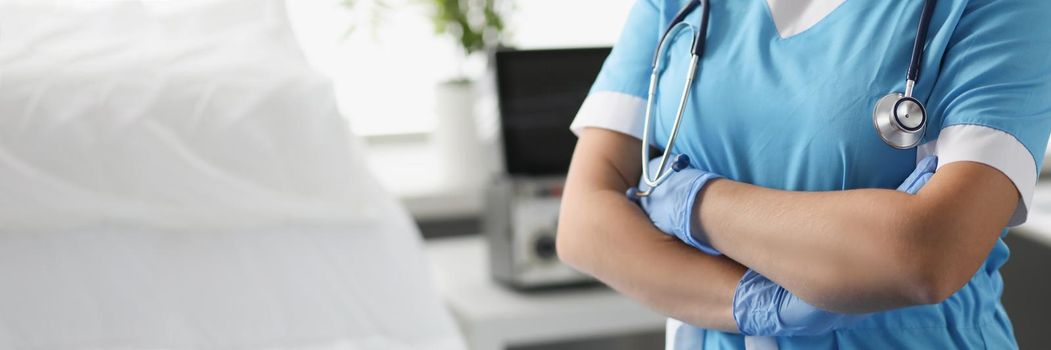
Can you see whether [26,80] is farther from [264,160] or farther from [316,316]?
[316,316]

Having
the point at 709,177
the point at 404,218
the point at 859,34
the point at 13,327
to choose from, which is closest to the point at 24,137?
the point at 13,327

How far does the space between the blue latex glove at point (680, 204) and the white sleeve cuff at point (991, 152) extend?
190 millimetres

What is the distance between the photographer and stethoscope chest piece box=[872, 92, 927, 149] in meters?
0.76

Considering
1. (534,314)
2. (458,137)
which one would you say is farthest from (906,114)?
(458,137)

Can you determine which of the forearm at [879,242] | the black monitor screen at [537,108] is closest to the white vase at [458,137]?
the black monitor screen at [537,108]

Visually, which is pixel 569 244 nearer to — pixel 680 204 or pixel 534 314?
pixel 680 204

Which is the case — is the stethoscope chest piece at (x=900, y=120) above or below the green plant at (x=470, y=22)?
above

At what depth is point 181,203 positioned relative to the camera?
1215 mm

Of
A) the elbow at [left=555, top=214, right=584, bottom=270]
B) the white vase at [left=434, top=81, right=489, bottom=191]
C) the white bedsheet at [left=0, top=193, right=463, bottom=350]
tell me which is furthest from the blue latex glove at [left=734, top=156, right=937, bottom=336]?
the white vase at [left=434, top=81, right=489, bottom=191]

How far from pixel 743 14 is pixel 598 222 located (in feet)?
0.77

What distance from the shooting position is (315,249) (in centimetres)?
129

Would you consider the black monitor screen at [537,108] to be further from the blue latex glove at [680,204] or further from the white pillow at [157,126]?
the blue latex glove at [680,204]

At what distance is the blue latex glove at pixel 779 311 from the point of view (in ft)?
2.62

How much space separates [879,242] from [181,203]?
82 centimetres
